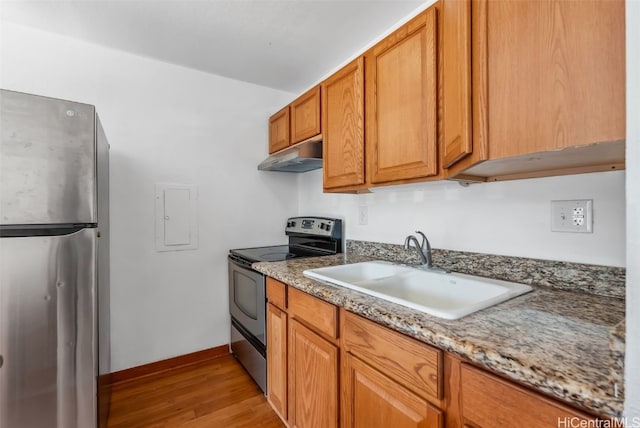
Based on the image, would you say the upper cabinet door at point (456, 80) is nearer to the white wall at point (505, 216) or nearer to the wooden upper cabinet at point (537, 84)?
the wooden upper cabinet at point (537, 84)

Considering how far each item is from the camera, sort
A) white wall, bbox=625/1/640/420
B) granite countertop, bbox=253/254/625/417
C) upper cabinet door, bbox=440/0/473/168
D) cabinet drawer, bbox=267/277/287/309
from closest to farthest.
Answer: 1. white wall, bbox=625/1/640/420
2. granite countertop, bbox=253/254/625/417
3. upper cabinet door, bbox=440/0/473/168
4. cabinet drawer, bbox=267/277/287/309

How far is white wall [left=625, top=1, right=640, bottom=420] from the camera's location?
1.32 ft

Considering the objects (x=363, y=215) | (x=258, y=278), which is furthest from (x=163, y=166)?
(x=363, y=215)

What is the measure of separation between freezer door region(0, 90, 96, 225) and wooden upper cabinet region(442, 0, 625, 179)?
1499 millimetres

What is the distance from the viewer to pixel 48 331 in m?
1.15

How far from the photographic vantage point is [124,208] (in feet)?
6.64

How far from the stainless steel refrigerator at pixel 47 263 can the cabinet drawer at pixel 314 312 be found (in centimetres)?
87

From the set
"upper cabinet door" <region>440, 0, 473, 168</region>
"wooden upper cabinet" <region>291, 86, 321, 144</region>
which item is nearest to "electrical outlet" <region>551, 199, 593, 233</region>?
"upper cabinet door" <region>440, 0, 473, 168</region>

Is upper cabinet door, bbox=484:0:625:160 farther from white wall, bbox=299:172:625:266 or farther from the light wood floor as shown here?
the light wood floor

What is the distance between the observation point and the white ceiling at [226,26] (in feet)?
5.11

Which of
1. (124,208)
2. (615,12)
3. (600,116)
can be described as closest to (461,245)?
(600,116)

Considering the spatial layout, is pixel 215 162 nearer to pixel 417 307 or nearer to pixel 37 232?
pixel 37 232

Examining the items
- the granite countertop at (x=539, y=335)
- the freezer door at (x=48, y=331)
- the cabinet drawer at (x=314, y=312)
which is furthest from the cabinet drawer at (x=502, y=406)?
the freezer door at (x=48, y=331)

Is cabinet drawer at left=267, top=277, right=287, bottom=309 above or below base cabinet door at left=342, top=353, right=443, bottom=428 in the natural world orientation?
above
